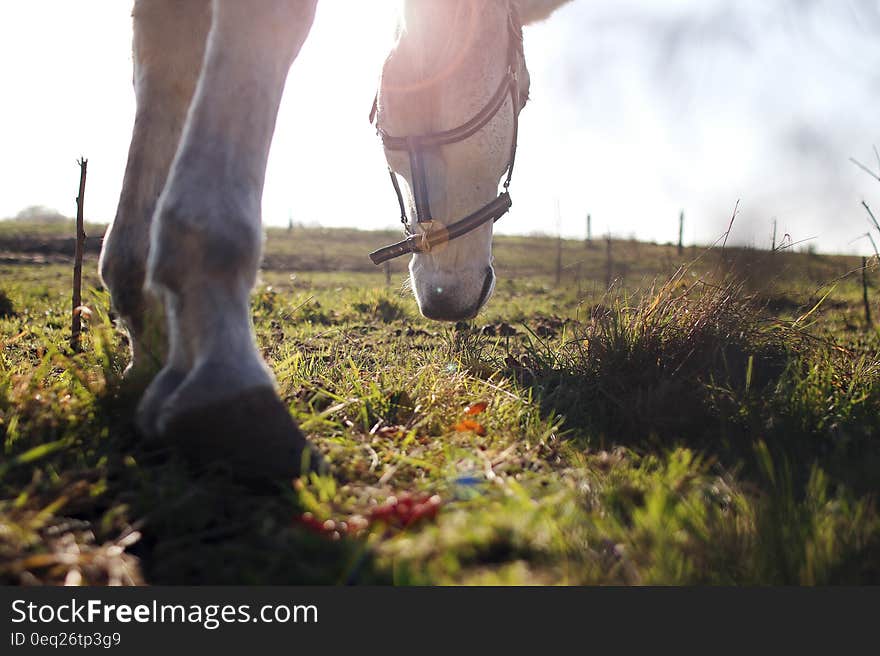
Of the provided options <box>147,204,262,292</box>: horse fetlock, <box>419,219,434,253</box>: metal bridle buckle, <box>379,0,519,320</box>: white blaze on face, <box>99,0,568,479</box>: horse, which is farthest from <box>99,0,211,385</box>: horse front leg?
<box>419,219,434,253</box>: metal bridle buckle

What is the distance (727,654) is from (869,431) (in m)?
1.35

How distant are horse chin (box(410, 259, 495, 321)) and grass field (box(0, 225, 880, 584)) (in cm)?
28

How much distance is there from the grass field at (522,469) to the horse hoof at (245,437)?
45 mm

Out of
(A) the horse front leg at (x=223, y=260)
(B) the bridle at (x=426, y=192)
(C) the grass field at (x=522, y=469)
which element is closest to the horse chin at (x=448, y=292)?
(B) the bridle at (x=426, y=192)

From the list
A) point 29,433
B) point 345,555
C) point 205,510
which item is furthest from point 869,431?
point 29,433

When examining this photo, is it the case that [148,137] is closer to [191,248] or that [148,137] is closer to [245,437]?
[191,248]

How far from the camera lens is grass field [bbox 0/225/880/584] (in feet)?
3.76

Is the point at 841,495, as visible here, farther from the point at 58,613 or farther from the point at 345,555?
the point at 58,613

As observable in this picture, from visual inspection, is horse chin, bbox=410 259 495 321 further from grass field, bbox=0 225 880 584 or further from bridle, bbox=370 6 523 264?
grass field, bbox=0 225 880 584

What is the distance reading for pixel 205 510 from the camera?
132 cm

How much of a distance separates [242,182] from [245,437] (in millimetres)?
620

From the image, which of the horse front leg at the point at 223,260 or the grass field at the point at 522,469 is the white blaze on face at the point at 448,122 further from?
the horse front leg at the point at 223,260

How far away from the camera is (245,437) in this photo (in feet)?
4.68

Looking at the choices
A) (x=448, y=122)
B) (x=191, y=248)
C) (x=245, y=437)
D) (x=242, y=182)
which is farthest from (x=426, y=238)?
(x=245, y=437)
